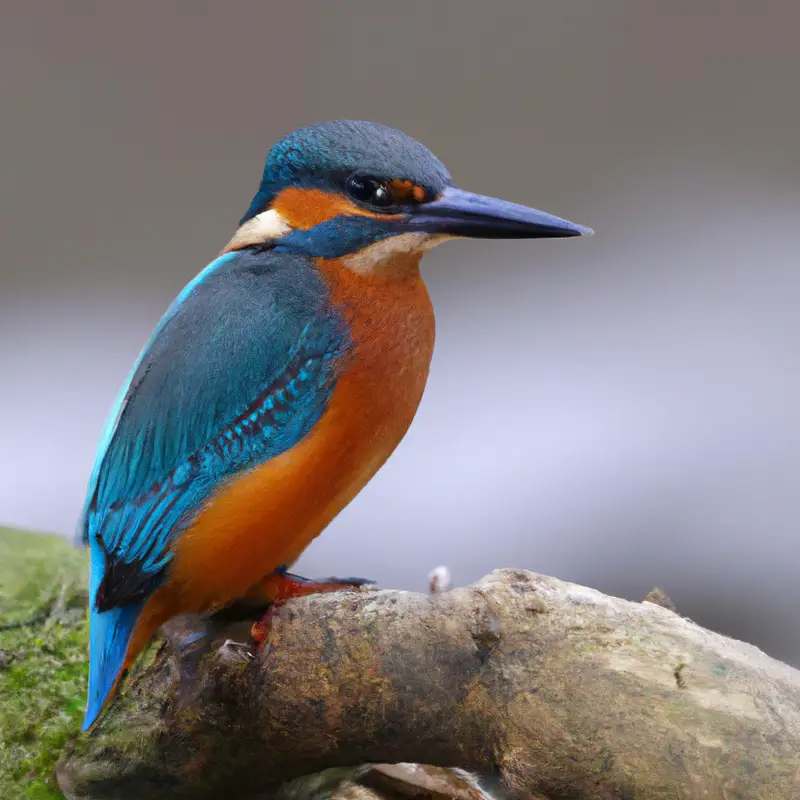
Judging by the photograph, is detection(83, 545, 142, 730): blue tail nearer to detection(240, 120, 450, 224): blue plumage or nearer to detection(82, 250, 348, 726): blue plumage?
detection(82, 250, 348, 726): blue plumage

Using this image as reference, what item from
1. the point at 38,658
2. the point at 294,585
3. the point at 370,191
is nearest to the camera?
the point at 370,191

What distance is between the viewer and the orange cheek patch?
119 centimetres

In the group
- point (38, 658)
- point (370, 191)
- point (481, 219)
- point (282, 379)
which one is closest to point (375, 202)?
point (370, 191)

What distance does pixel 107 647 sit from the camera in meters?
1.23

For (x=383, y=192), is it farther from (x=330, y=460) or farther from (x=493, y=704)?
(x=493, y=704)

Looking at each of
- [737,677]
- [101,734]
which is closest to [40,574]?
[101,734]

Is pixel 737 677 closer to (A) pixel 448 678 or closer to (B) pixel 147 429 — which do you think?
(A) pixel 448 678

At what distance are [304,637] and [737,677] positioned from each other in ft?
1.63

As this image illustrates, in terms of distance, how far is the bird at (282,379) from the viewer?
3.89ft

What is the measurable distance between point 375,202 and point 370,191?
0.05 feet

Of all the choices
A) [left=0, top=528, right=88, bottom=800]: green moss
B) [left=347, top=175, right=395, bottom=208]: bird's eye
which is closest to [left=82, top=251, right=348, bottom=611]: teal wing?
[left=347, top=175, right=395, bottom=208]: bird's eye

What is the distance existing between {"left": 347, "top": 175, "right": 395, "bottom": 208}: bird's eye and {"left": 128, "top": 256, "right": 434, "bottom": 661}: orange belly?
10 centimetres

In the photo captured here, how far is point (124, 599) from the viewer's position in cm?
121

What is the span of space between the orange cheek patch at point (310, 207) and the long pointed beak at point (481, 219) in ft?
0.15
